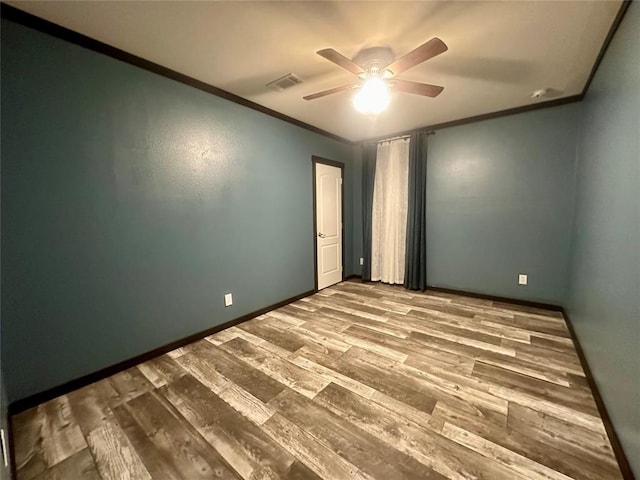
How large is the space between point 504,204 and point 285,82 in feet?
10.1

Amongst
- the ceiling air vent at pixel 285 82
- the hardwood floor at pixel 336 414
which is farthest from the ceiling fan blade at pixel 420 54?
the hardwood floor at pixel 336 414

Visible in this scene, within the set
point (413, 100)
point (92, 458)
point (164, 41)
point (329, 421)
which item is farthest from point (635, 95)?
point (92, 458)

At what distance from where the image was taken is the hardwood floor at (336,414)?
121 centimetres

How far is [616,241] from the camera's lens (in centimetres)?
144

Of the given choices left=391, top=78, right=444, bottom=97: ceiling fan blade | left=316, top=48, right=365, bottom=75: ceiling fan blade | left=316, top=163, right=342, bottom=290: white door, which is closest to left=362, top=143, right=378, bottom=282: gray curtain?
left=316, top=163, right=342, bottom=290: white door

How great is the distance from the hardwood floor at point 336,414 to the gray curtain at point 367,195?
1982 millimetres

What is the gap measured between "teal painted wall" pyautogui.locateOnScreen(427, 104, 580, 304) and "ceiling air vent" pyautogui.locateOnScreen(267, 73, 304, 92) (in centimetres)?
233

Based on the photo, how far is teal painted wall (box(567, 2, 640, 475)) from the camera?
3.88 ft

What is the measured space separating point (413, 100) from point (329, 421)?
3.11 meters

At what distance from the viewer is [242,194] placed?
2764mm

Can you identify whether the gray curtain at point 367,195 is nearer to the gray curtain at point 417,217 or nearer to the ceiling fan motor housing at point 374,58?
the gray curtain at point 417,217

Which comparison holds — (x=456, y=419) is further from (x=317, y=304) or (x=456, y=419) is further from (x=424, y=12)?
(x=424, y=12)

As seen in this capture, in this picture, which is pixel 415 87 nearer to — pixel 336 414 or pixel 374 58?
pixel 374 58

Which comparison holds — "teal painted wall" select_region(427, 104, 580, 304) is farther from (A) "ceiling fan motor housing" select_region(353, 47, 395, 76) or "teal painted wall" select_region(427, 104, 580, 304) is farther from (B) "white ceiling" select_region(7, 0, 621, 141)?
(A) "ceiling fan motor housing" select_region(353, 47, 395, 76)
